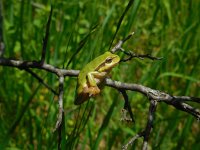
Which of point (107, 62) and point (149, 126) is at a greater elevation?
point (107, 62)

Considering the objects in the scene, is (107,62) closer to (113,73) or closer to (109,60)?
(109,60)

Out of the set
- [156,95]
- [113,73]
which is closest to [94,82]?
[156,95]

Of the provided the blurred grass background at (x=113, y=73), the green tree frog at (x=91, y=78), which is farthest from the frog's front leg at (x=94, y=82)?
the blurred grass background at (x=113, y=73)

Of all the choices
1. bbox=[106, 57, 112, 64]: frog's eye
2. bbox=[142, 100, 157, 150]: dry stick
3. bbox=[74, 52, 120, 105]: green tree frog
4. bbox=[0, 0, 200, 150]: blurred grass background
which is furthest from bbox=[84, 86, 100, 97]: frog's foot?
bbox=[0, 0, 200, 150]: blurred grass background

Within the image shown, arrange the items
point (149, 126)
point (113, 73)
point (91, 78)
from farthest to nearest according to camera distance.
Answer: point (113, 73) < point (91, 78) < point (149, 126)

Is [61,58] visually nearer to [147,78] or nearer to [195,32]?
[147,78]
